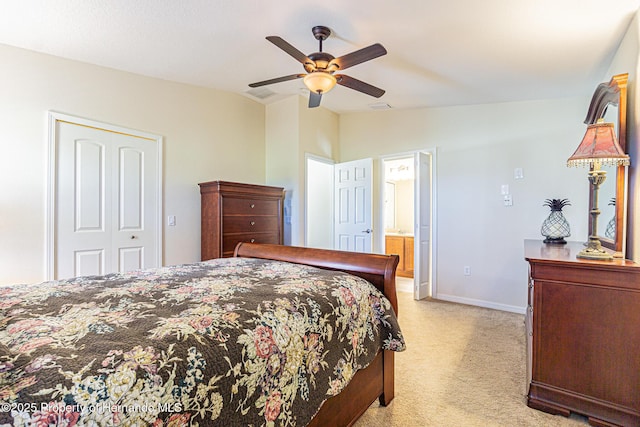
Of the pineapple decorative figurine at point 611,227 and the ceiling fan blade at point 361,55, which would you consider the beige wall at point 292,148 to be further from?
the pineapple decorative figurine at point 611,227

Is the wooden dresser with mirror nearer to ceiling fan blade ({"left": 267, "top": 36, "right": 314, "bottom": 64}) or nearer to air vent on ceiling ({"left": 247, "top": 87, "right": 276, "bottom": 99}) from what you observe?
ceiling fan blade ({"left": 267, "top": 36, "right": 314, "bottom": 64})

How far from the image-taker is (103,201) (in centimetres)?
312

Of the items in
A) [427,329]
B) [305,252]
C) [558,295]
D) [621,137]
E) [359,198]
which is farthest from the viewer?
[359,198]

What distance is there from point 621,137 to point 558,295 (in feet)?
3.59

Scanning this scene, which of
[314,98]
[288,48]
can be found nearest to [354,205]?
[314,98]

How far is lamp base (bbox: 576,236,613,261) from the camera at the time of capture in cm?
176

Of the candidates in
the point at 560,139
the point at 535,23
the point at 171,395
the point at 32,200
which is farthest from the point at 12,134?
the point at 560,139

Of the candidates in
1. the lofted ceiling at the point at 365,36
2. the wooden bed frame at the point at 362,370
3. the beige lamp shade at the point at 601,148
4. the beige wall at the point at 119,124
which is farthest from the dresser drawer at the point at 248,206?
the beige lamp shade at the point at 601,148

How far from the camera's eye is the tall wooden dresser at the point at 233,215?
357 centimetres

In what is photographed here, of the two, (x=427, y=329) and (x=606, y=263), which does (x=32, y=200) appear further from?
(x=606, y=263)

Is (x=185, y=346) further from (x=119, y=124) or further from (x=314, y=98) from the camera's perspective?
(x=119, y=124)

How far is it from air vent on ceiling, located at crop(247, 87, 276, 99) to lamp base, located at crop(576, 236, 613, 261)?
3.57m

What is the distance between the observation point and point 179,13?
2.20 metres

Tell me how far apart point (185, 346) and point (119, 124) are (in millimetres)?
3135
